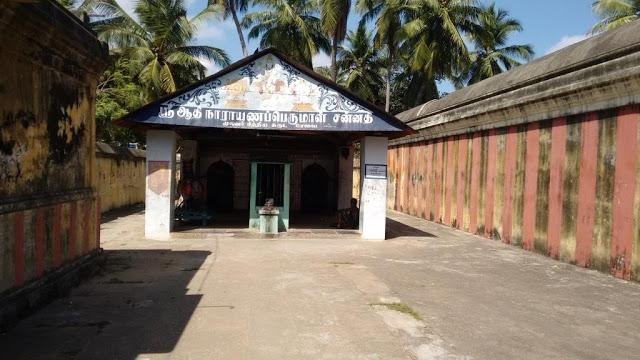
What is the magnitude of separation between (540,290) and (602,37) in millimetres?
5697

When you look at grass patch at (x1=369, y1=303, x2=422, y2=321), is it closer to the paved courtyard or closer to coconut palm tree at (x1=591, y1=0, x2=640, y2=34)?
the paved courtyard

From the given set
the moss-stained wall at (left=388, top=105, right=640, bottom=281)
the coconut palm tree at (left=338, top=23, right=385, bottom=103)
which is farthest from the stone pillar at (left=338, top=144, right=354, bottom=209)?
the coconut palm tree at (left=338, top=23, right=385, bottom=103)

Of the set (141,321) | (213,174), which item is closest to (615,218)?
(141,321)

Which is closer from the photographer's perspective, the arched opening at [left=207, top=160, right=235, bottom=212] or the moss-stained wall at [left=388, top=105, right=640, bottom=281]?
the moss-stained wall at [left=388, top=105, right=640, bottom=281]

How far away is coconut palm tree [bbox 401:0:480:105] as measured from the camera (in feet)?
99.4

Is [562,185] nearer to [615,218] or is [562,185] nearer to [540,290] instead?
[615,218]

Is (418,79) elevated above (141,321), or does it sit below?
above

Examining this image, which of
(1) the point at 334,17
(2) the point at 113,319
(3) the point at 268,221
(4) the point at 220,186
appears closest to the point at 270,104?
(3) the point at 268,221

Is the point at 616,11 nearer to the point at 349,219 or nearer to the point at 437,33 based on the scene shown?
the point at 437,33

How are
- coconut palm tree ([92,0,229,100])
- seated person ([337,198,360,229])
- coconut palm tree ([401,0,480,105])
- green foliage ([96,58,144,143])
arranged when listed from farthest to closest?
coconut palm tree ([401,0,480,105])
coconut palm tree ([92,0,229,100])
green foliage ([96,58,144,143])
seated person ([337,198,360,229])

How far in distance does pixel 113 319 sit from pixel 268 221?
295 inches

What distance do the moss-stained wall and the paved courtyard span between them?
0.58m

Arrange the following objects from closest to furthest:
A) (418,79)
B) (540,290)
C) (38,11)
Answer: (38,11), (540,290), (418,79)

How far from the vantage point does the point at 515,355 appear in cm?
505
